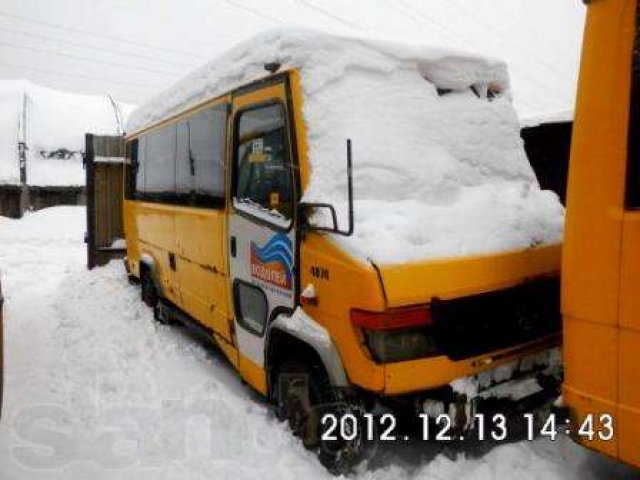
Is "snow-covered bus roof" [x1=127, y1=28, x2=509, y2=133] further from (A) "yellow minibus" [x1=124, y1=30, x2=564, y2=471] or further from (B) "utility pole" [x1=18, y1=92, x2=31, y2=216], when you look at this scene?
(B) "utility pole" [x1=18, y1=92, x2=31, y2=216]

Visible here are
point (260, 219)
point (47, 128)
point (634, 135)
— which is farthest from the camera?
point (47, 128)

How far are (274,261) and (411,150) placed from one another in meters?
1.15

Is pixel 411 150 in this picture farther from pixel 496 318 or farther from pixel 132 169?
pixel 132 169

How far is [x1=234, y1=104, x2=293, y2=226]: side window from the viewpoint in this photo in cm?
359

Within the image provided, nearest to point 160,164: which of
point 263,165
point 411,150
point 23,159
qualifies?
point 263,165

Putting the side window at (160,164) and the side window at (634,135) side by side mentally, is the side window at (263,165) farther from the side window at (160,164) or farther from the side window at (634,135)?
the side window at (160,164)

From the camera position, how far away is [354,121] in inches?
137

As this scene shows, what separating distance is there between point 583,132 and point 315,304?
5.49 feet

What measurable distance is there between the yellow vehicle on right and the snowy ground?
0.84 meters

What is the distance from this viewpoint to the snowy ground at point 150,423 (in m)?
3.33

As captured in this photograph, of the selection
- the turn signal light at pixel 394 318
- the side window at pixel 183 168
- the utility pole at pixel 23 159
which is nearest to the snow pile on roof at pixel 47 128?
the utility pole at pixel 23 159

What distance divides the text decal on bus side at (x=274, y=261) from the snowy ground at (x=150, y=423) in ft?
3.47

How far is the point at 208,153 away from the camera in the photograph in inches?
191

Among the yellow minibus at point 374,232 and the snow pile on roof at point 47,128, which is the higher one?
the snow pile on roof at point 47,128
